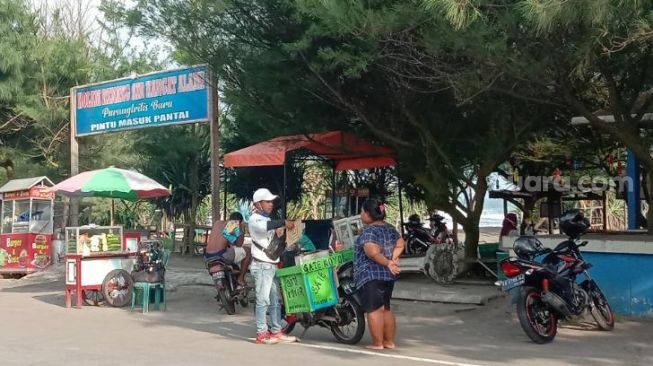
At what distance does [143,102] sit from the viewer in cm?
1662

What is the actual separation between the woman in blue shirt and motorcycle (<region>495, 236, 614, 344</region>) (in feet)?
4.87

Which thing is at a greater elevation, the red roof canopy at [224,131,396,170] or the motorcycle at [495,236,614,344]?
the red roof canopy at [224,131,396,170]

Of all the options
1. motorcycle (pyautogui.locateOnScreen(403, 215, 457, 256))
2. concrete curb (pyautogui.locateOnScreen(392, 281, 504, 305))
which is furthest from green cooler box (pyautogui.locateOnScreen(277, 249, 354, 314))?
motorcycle (pyautogui.locateOnScreen(403, 215, 457, 256))

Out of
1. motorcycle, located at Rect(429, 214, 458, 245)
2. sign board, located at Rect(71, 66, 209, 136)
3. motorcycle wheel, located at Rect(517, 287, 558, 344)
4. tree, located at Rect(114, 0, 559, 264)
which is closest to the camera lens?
motorcycle wheel, located at Rect(517, 287, 558, 344)

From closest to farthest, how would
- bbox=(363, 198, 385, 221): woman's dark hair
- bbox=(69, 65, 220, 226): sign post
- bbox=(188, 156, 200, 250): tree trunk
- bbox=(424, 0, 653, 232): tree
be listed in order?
bbox=(424, 0, 653, 232): tree < bbox=(363, 198, 385, 221): woman's dark hair < bbox=(69, 65, 220, 226): sign post < bbox=(188, 156, 200, 250): tree trunk

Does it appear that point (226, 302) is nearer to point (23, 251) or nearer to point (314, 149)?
point (314, 149)

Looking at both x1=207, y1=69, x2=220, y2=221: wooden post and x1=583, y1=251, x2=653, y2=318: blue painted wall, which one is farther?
x1=207, y1=69, x2=220, y2=221: wooden post

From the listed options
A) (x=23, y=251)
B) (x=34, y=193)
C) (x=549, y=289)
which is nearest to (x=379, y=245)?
(x=549, y=289)

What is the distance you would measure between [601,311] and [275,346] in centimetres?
402

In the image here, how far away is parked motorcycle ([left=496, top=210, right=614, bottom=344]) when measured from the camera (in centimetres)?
841

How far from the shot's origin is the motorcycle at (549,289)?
841 centimetres

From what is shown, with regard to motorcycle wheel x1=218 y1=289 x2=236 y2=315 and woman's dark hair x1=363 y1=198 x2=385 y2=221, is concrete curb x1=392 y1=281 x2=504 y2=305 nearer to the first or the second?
motorcycle wheel x1=218 y1=289 x2=236 y2=315

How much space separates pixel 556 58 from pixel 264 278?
14.5 ft

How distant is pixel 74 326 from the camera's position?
34.5 ft
